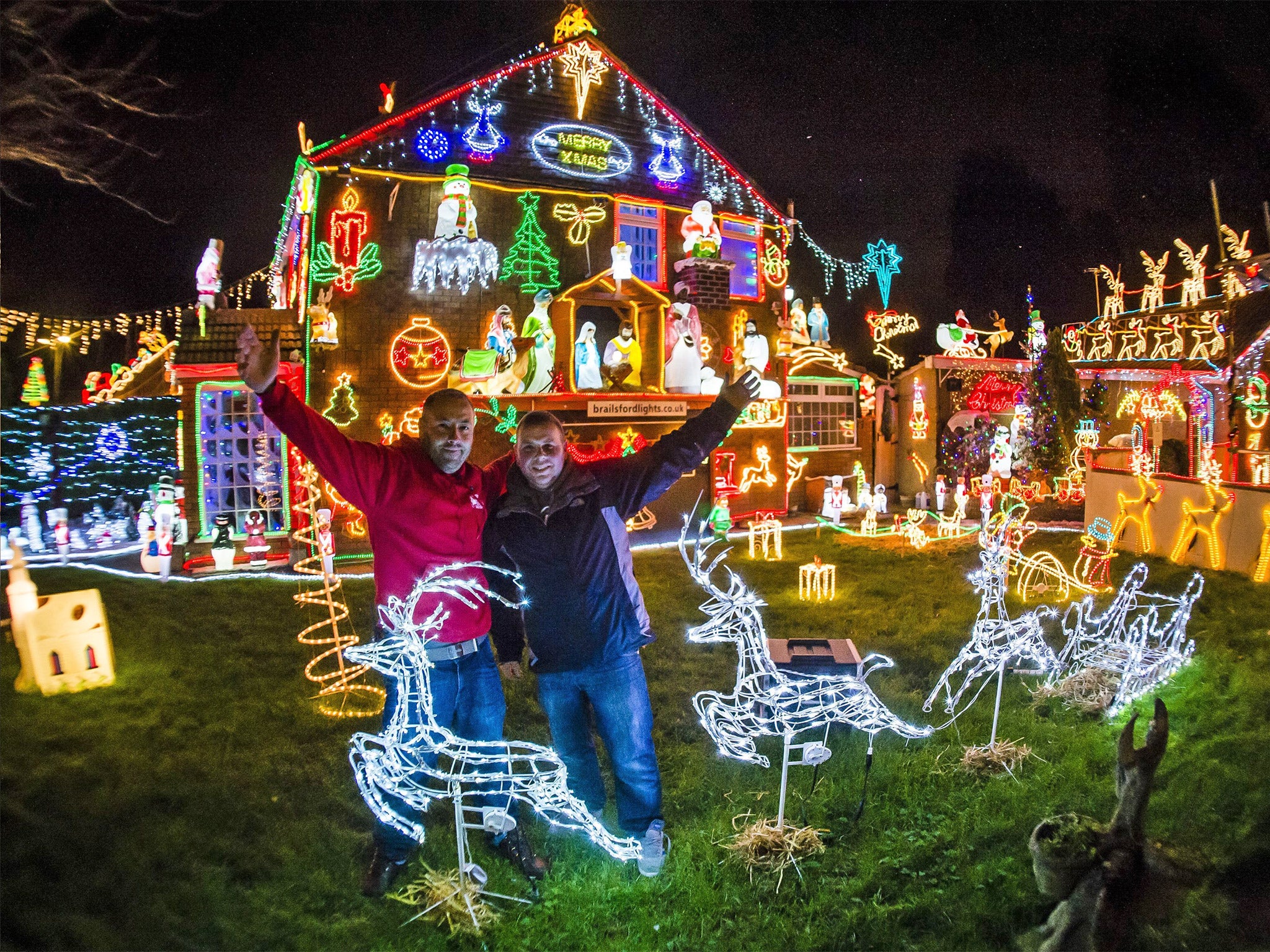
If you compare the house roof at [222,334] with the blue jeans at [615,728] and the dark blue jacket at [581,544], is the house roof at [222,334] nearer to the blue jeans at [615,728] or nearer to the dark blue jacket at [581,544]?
the dark blue jacket at [581,544]

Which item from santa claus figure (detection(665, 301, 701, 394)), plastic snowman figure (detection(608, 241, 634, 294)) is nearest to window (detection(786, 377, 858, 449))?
santa claus figure (detection(665, 301, 701, 394))

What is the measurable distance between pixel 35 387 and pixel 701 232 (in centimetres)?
1370

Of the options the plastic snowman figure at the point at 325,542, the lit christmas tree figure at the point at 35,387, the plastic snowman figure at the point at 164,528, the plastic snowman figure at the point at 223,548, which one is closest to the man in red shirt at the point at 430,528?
the plastic snowman figure at the point at 325,542

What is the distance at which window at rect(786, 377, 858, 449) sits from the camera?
57.4 ft

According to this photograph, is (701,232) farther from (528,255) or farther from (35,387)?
(35,387)

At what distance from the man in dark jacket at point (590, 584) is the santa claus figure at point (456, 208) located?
9108mm

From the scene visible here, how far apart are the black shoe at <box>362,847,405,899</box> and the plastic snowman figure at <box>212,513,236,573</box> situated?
8.32 meters

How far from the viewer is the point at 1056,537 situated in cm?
1319

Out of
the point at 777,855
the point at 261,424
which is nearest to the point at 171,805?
the point at 777,855

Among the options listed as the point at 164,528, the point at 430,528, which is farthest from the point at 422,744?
the point at 164,528

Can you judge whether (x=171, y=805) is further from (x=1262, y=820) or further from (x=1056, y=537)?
(x=1056, y=537)

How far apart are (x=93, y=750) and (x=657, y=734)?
387 centimetres

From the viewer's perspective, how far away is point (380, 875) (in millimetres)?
3809

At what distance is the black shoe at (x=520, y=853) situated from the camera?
3.94 m
